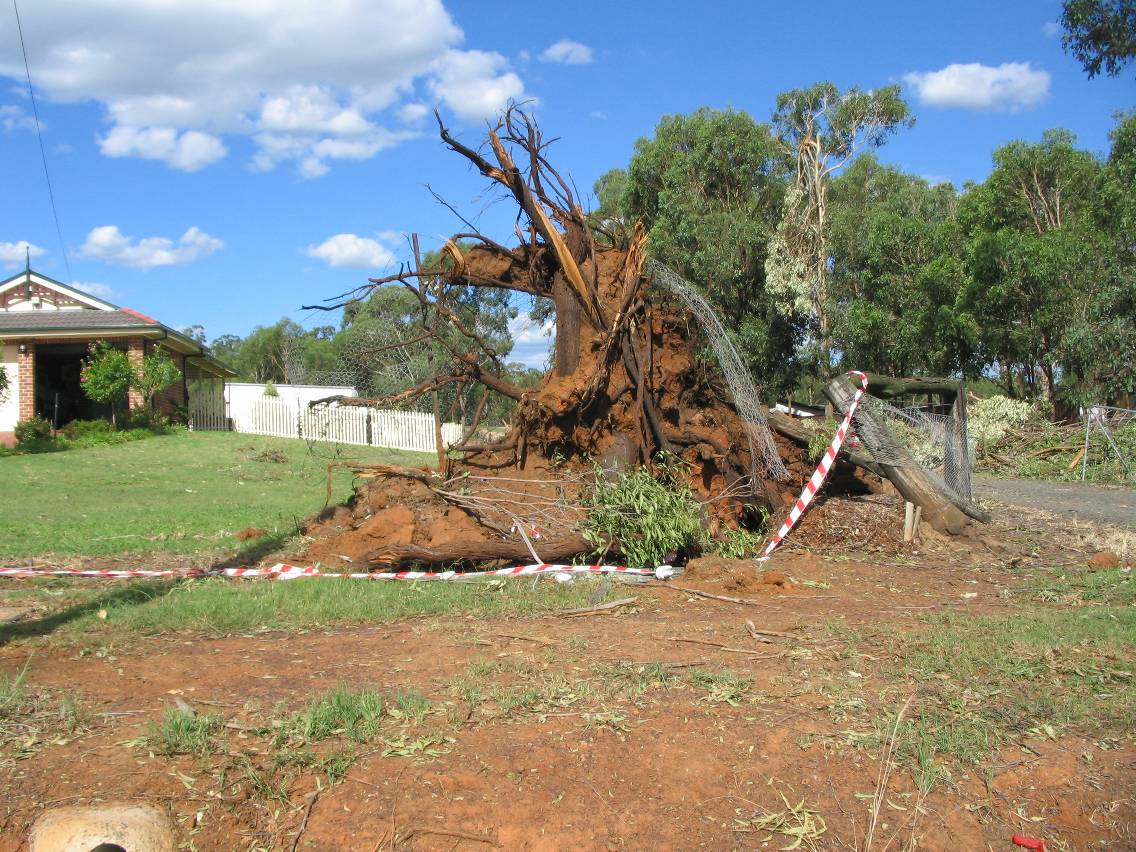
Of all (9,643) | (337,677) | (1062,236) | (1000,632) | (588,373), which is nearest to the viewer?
(337,677)

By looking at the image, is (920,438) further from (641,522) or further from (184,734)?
(184,734)

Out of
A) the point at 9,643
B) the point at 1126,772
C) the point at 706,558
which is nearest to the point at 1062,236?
the point at 706,558

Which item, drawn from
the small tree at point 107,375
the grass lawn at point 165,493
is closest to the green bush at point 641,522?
the grass lawn at point 165,493

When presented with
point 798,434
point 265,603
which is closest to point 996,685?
point 265,603

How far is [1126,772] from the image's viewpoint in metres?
4.59

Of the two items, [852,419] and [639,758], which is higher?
[852,419]

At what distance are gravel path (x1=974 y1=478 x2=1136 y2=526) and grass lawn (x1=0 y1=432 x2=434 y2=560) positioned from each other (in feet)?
35.4

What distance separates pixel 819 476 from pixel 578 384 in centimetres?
301

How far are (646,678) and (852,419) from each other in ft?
20.8

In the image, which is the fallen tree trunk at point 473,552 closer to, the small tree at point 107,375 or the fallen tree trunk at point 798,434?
the fallen tree trunk at point 798,434

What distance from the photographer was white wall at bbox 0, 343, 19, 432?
2423cm

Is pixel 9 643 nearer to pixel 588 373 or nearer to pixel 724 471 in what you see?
pixel 588 373

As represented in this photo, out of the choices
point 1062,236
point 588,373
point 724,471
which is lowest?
point 724,471

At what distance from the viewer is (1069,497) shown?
1589 cm
